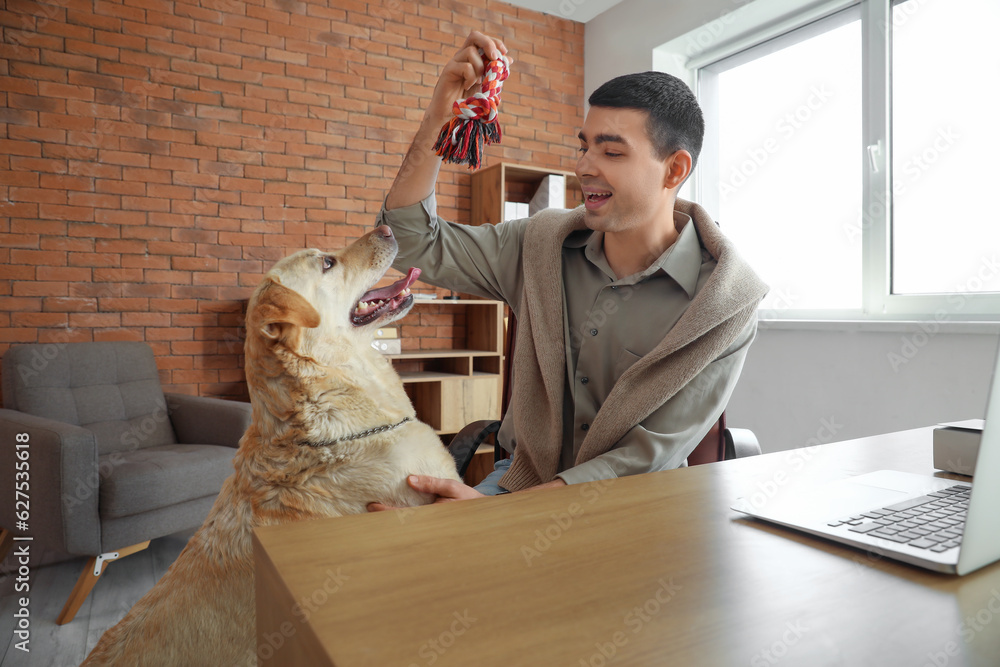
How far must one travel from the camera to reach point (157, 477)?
2516 millimetres

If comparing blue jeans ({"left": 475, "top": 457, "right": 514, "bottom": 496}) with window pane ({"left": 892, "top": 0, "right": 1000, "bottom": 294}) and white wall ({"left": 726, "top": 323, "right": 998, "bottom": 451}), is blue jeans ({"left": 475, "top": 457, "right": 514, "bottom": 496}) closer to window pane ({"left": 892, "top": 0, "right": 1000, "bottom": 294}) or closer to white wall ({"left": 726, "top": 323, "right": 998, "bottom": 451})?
white wall ({"left": 726, "top": 323, "right": 998, "bottom": 451})

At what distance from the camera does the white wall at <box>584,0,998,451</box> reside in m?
2.59

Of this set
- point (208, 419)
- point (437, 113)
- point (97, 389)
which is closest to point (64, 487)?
point (208, 419)

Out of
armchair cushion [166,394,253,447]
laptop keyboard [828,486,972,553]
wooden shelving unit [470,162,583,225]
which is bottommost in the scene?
armchair cushion [166,394,253,447]

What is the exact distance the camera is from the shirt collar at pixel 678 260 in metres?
1.48

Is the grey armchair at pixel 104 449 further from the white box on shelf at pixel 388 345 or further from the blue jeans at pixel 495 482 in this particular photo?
the blue jeans at pixel 495 482

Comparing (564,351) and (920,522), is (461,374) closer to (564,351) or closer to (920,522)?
(564,351)

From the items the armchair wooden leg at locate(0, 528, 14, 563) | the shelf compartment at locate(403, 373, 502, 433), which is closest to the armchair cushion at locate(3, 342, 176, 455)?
the armchair wooden leg at locate(0, 528, 14, 563)

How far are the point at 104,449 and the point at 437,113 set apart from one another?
254cm

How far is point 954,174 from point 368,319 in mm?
2826

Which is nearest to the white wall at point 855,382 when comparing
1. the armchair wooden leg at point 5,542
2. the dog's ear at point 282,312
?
the dog's ear at point 282,312

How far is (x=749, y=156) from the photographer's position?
3.86m

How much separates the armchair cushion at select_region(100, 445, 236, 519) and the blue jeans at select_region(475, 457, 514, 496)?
5.26 feet

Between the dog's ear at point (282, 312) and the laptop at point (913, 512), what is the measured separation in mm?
913
